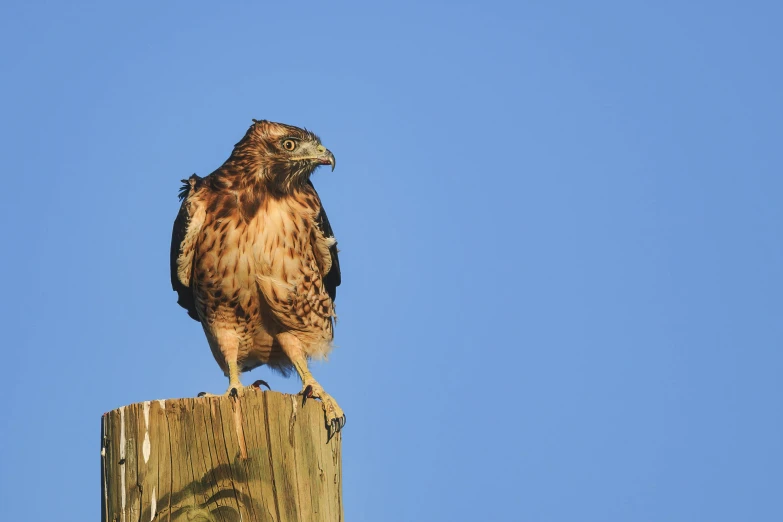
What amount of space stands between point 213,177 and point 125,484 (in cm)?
386

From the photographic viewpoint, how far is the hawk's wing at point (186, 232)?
695 cm

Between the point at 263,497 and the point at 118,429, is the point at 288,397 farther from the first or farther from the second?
the point at 118,429

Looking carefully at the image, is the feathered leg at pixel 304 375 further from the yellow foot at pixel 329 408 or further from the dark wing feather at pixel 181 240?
the dark wing feather at pixel 181 240

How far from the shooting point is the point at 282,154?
287 inches

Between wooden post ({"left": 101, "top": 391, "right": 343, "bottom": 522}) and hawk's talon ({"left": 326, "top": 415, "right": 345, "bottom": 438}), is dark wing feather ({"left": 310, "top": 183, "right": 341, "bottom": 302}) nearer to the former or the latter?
hawk's talon ({"left": 326, "top": 415, "right": 345, "bottom": 438})

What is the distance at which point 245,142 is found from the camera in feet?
24.5

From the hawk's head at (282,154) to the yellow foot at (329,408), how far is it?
5.50 feet

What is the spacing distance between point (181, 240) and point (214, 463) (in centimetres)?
346

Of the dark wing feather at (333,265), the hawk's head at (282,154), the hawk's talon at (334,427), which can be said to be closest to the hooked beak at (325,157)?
the hawk's head at (282,154)

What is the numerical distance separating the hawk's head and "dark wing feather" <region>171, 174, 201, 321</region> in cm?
47

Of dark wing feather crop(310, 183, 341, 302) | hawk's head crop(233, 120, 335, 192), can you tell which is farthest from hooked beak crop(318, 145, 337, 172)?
dark wing feather crop(310, 183, 341, 302)

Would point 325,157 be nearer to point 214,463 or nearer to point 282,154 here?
point 282,154

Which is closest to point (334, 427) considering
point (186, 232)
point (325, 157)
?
point (186, 232)

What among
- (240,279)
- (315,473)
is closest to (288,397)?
(315,473)
